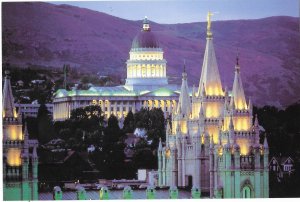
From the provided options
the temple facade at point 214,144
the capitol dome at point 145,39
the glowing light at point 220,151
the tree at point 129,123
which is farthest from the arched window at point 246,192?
the tree at point 129,123

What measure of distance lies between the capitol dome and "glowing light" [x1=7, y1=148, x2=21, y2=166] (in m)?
8.94

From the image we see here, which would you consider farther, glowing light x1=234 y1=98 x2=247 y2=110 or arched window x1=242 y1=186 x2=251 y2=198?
glowing light x1=234 y1=98 x2=247 y2=110

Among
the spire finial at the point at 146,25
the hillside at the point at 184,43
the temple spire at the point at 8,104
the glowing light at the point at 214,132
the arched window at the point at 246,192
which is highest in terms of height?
the spire finial at the point at 146,25

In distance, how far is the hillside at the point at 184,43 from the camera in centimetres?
7119

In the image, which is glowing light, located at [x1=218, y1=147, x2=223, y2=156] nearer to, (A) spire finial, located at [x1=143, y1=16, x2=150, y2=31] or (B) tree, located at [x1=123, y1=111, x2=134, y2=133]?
(A) spire finial, located at [x1=143, y1=16, x2=150, y2=31]

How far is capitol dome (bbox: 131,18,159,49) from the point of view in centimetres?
7488

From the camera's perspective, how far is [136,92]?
98.7 metres

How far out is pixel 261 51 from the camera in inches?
2972

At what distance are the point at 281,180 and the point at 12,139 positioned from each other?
1025 cm

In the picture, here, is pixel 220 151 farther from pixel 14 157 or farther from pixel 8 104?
pixel 8 104

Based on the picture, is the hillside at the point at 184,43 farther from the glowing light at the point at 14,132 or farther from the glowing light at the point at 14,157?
Answer: the glowing light at the point at 14,157

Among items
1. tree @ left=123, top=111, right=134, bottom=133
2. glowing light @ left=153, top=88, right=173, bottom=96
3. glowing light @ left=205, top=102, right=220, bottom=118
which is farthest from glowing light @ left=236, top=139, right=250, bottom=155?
glowing light @ left=153, top=88, right=173, bottom=96

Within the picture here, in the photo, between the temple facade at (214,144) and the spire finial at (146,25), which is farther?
the spire finial at (146,25)

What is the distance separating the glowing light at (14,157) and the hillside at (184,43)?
18.9 ft
